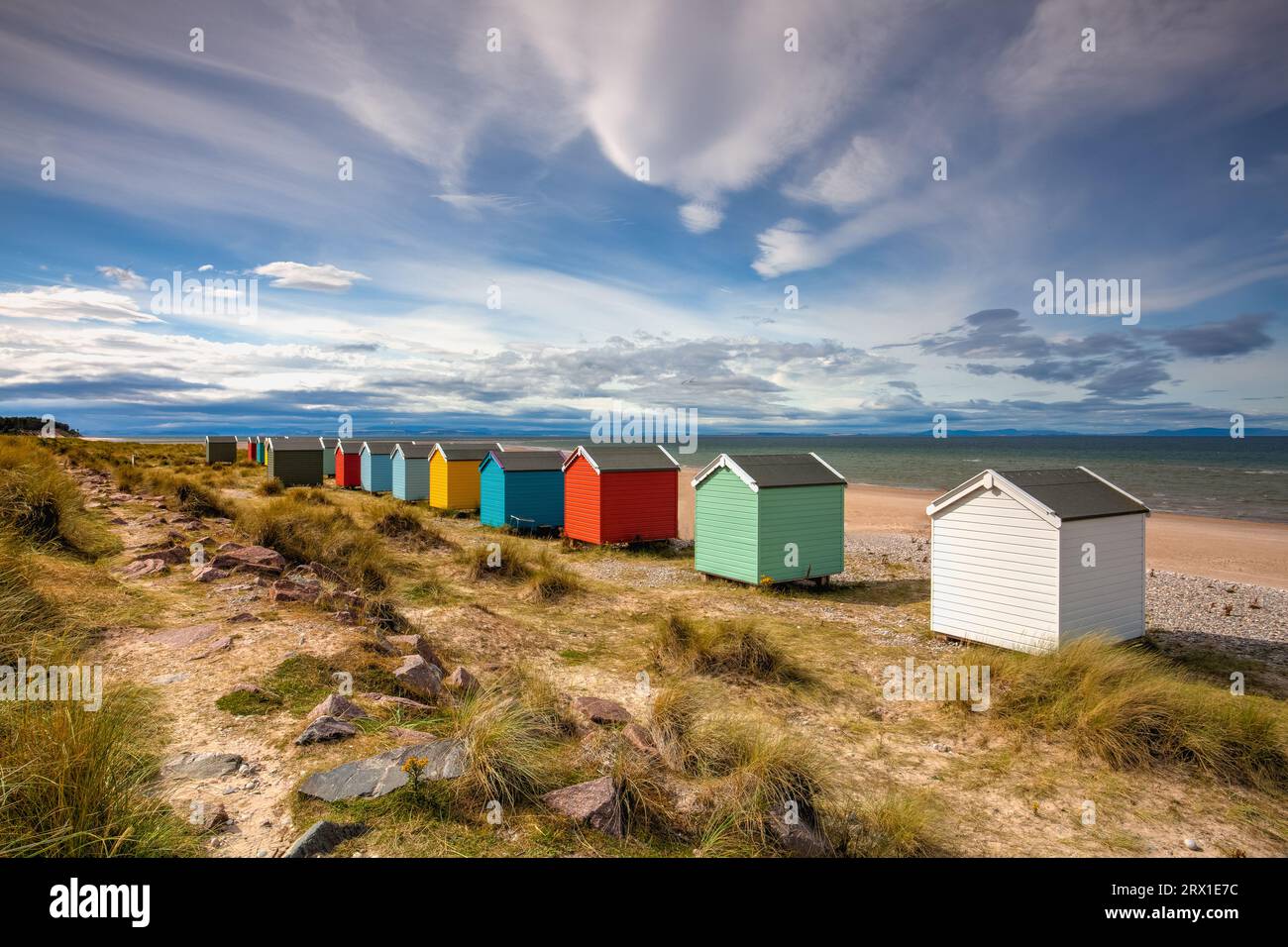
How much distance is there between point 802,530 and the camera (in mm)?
15695

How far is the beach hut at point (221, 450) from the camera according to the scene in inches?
2007

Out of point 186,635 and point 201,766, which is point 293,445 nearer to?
point 186,635

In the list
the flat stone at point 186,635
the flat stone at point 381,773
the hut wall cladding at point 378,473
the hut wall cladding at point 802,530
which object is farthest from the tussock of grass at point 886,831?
the hut wall cladding at point 378,473

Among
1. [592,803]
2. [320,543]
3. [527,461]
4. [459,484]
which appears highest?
[527,461]

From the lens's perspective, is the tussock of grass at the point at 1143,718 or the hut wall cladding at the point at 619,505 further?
the hut wall cladding at the point at 619,505

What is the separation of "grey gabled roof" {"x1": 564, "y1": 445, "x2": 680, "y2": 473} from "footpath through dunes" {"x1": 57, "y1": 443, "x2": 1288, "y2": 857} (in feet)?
24.2

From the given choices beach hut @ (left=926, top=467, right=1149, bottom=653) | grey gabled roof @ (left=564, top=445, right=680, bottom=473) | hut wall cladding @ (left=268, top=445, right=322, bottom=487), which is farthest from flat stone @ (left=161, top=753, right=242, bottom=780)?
hut wall cladding @ (left=268, top=445, right=322, bottom=487)

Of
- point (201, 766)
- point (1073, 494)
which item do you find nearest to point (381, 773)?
point (201, 766)

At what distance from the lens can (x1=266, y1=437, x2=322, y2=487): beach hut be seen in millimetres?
34812

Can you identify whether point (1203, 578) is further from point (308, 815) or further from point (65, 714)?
point (65, 714)

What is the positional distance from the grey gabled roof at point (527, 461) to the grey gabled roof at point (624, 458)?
1875 millimetres

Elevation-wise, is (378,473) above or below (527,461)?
below

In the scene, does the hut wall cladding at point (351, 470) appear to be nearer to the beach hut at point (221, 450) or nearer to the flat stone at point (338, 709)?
the beach hut at point (221, 450)

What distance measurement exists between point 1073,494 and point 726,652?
6326 mm
